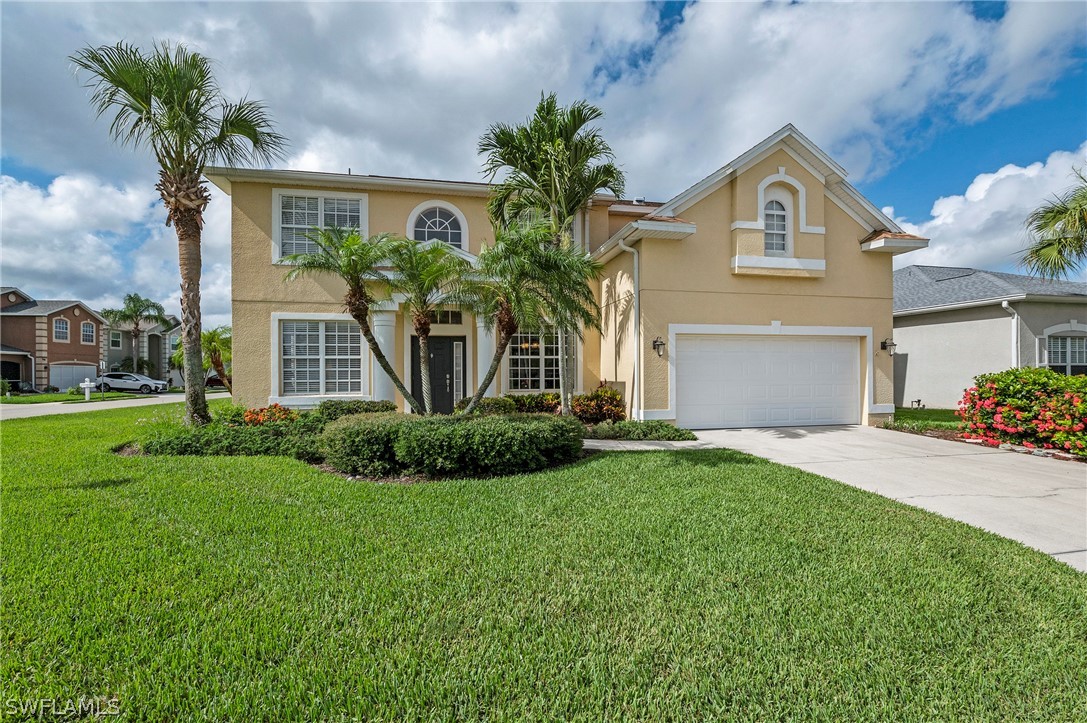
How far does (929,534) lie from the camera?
439 cm

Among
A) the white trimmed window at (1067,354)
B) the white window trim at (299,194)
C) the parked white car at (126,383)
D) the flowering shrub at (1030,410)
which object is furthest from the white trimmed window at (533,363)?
the parked white car at (126,383)

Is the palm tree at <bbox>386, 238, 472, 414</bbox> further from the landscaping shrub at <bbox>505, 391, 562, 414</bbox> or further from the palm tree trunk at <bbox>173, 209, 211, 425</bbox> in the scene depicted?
the palm tree trunk at <bbox>173, 209, 211, 425</bbox>

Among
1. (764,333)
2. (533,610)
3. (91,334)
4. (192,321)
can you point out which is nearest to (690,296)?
(764,333)

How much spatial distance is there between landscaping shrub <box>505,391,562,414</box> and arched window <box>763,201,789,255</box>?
669 centimetres

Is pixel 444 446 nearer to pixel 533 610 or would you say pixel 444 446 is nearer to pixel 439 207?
pixel 533 610

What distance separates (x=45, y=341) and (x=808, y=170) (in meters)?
43.6

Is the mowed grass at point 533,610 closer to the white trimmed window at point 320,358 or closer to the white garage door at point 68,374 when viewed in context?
the white trimmed window at point 320,358

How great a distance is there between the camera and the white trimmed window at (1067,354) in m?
14.5

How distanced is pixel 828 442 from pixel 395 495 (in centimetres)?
875

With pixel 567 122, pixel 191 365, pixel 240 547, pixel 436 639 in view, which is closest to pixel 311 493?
pixel 240 547

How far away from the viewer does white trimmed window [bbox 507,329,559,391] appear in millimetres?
12734

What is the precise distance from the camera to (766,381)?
11266 millimetres

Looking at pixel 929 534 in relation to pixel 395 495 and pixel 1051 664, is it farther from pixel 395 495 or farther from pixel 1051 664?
pixel 395 495

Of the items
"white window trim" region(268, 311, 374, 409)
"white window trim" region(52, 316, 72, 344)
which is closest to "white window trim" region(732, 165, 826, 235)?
"white window trim" region(268, 311, 374, 409)
